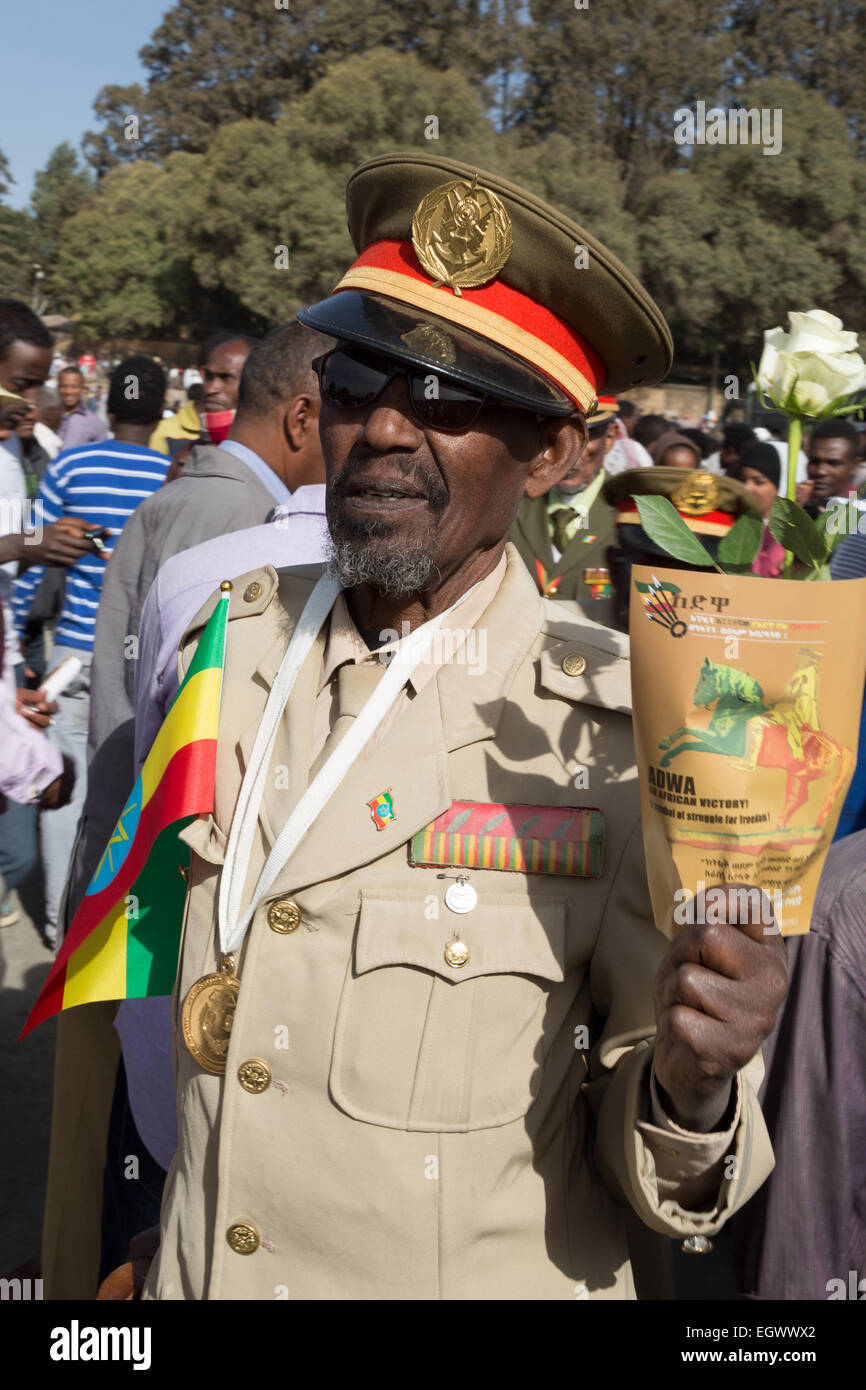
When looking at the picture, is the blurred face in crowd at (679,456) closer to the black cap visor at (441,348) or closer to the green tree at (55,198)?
the black cap visor at (441,348)

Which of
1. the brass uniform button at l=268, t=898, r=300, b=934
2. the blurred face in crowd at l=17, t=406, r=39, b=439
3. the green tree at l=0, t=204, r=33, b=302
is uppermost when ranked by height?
the green tree at l=0, t=204, r=33, b=302

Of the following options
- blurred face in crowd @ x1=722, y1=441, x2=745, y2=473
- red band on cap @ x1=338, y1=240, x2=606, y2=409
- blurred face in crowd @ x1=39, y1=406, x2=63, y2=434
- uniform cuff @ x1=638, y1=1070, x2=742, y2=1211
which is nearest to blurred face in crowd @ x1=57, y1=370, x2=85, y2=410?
blurred face in crowd @ x1=39, y1=406, x2=63, y2=434

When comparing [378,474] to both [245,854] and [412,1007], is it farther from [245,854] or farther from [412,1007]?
[412,1007]

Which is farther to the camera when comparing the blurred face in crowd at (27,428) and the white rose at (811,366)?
the blurred face in crowd at (27,428)

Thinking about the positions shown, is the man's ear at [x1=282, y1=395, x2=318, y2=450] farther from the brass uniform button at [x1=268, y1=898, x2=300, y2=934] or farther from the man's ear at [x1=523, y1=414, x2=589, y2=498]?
the brass uniform button at [x1=268, y1=898, x2=300, y2=934]

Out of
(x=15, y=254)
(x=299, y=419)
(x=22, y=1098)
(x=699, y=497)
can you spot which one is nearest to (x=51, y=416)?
(x=299, y=419)

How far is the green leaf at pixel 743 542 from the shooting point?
1421mm

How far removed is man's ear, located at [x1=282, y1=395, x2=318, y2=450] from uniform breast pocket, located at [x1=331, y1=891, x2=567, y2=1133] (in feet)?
8.37

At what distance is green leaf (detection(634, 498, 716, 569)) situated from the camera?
1.35m

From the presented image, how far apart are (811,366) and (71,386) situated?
34.1ft

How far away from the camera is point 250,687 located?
194 centimetres

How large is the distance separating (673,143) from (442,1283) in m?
55.4

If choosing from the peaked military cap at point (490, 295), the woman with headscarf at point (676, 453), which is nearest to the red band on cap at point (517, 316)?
the peaked military cap at point (490, 295)

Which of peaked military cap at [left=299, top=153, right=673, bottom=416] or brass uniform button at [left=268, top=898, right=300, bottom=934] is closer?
brass uniform button at [left=268, top=898, right=300, bottom=934]
